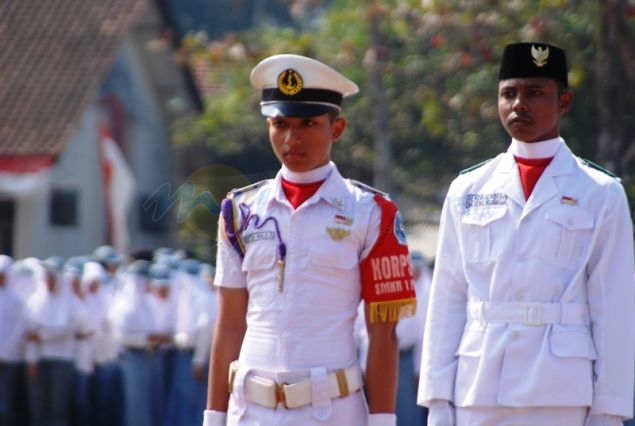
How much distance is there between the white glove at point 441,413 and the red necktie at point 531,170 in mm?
795

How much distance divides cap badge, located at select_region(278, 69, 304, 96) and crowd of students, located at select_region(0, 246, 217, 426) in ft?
33.0

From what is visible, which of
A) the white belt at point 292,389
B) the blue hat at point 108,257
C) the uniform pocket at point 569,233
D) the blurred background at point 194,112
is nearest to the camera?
the uniform pocket at point 569,233

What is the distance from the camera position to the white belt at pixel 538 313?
17.1ft

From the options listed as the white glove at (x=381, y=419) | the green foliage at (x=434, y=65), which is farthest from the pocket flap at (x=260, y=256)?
the green foliage at (x=434, y=65)

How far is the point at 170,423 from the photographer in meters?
16.1

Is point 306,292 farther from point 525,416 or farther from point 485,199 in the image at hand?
point 525,416

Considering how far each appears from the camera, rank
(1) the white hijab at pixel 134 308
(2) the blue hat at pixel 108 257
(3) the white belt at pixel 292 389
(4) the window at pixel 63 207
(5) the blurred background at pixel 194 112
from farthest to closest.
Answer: (4) the window at pixel 63 207, (2) the blue hat at pixel 108 257, (1) the white hijab at pixel 134 308, (5) the blurred background at pixel 194 112, (3) the white belt at pixel 292 389

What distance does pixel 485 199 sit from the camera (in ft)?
17.9

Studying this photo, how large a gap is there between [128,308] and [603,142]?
6.18 metres

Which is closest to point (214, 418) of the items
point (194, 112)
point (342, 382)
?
point (342, 382)

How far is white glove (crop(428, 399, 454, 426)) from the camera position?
5.34 m

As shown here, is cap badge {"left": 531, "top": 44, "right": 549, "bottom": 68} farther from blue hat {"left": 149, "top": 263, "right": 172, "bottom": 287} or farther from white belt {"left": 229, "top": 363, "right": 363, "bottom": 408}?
blue hat {"left": 149, "top": 263, "right": 172, "bottom": 287}

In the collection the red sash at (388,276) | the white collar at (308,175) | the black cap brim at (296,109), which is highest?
the black cap brim at (296,109)

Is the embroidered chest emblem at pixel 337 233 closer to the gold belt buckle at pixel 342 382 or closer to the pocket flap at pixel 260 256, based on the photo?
the pocket flap at pixel 260 256
